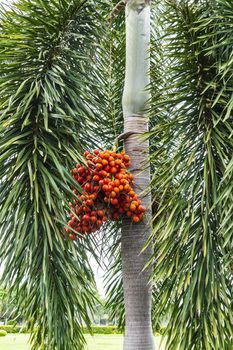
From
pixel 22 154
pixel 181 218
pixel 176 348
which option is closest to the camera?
pixel 176 348

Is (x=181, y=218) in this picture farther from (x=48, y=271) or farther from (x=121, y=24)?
(x=121, y=24)

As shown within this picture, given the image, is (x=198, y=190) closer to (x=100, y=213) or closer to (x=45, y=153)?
(x=100, y=213)

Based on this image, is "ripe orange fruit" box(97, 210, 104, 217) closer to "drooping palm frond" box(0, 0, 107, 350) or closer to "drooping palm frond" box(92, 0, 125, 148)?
"drooping palm frond" box(0, 0, 107, 350)

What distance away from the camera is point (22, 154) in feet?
7.42

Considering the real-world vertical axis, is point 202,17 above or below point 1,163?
above

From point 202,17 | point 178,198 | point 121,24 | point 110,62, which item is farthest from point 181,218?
point 121,24

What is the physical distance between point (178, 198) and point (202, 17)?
94 centimetres

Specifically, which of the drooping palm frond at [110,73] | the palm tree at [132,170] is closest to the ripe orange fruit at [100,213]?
the palm tree at [132,170]

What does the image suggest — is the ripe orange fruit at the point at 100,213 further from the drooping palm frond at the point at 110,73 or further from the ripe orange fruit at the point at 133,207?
the drooping palm frond at the point at 110,73

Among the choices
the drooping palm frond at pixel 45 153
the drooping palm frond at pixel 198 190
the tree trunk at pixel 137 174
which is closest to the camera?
the drooping palm frond at pixel 198 190

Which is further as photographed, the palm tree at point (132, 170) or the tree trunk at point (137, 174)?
the tree trunk at point (137, 174)

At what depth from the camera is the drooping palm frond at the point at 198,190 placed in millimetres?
1927

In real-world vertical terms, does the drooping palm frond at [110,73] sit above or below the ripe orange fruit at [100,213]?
above

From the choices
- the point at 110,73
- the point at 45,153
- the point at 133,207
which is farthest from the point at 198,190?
the point at 110,73
